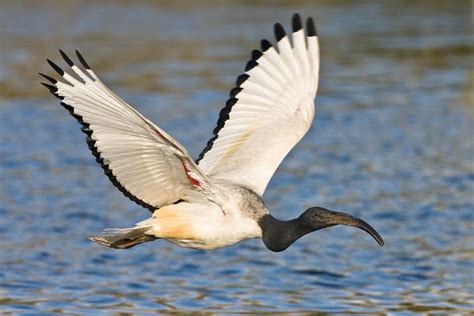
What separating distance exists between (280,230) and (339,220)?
0.40 m

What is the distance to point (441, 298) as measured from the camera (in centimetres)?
916

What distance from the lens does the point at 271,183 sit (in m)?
13.6

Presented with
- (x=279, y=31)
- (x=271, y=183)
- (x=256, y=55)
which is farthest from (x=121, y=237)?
(x=271, y=183)

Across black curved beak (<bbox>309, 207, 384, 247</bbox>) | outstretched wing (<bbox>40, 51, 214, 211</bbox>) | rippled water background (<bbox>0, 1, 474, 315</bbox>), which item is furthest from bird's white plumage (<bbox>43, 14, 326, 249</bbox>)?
rippled water background (<bbox>0, 1, 474, 315</bbox>)

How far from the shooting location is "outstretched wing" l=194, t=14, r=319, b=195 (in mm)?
8023

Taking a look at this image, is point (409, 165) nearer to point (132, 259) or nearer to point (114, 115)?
point (132, 259)

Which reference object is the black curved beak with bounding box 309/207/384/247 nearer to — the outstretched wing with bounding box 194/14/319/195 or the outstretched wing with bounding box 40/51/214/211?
the outstretched wing with bounding box 194/14/319/195

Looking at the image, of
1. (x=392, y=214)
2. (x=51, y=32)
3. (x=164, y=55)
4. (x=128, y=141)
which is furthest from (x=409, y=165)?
(x=51, y=32)

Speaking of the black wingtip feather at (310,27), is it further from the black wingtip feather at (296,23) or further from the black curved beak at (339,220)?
the black curved beak at (339,220)

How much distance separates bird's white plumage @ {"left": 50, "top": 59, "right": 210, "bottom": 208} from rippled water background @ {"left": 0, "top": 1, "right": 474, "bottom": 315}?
1766 mm

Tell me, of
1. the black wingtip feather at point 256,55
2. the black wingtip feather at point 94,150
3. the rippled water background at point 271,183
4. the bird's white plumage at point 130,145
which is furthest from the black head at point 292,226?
the rippled water background at point 271,183

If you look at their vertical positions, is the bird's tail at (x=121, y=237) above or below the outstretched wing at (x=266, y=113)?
below

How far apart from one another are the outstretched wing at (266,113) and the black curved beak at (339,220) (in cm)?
60

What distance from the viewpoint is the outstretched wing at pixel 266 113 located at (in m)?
8.02
